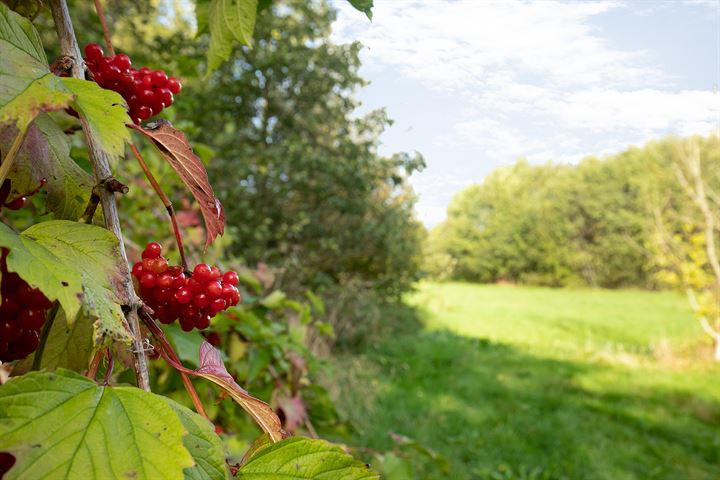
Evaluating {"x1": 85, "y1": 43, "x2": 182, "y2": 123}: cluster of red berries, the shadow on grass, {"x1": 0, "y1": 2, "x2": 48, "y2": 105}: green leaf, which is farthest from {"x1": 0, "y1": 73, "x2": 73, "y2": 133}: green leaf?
the shadow on grass

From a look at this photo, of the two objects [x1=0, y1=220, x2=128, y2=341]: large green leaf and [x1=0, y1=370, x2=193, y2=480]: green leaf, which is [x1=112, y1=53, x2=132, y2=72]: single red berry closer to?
[x1=0, y1=220, x2=128, y2=341]: large green leaf

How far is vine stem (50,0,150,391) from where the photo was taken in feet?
1.29

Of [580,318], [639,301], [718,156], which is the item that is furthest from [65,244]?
[639,301]

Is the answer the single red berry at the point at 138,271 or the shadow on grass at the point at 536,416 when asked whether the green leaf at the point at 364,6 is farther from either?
the shadow on grass at the point at 536,416

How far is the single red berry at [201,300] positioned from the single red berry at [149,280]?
1.6 inches

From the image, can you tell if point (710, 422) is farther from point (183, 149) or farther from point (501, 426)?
point (183, 149)

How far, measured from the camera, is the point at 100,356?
387 millimetres

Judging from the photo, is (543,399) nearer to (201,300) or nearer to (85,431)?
(201,300)

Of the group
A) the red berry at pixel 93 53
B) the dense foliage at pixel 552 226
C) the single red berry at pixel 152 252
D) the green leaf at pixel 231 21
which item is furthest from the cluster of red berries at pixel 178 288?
the dense foliage at pixel 552 226

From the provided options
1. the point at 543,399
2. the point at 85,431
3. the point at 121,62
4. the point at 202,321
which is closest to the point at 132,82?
the point at 121,62

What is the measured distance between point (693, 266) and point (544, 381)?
14.8ft

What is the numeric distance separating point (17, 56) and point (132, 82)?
0.21m

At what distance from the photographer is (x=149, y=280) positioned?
51 centimetres

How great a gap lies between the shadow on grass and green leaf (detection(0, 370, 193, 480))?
381 centimetres
